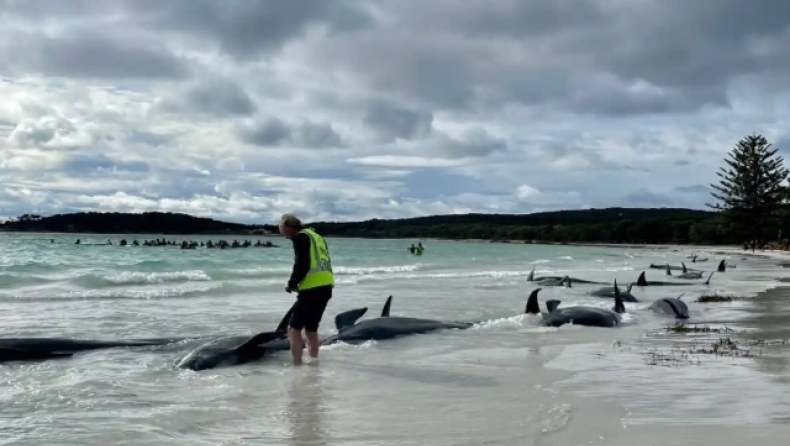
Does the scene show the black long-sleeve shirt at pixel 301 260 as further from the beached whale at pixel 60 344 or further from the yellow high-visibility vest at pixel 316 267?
the beached whale at pixel 60 344

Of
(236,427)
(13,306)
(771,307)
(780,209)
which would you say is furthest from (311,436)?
(780,209)

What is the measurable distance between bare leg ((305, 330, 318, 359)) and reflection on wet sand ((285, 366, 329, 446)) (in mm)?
603

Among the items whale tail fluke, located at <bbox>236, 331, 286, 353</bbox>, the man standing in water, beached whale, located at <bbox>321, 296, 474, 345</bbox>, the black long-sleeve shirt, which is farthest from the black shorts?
beached whale, located at <bbox>321, 296, 474, 345</bbox>

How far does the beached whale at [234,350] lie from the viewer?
8.70m

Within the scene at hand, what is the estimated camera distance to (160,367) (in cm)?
881

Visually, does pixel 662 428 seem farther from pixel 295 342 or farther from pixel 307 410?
pixel 295 342

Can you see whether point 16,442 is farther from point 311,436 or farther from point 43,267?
point 43,267

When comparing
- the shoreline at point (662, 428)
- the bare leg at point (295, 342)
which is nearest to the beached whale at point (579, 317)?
the shoreline at point (662, 428)

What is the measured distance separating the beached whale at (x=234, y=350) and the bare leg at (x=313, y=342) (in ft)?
1.20

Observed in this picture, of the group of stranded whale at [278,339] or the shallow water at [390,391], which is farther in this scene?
the group of stranded whale at [278,339]

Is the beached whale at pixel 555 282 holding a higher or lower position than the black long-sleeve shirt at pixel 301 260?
lower

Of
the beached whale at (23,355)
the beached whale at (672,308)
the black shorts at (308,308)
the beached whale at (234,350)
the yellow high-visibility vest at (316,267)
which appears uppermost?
the yellow high-visibility vest at (316,267)

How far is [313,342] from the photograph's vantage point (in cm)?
922

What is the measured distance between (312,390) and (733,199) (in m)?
79.0
